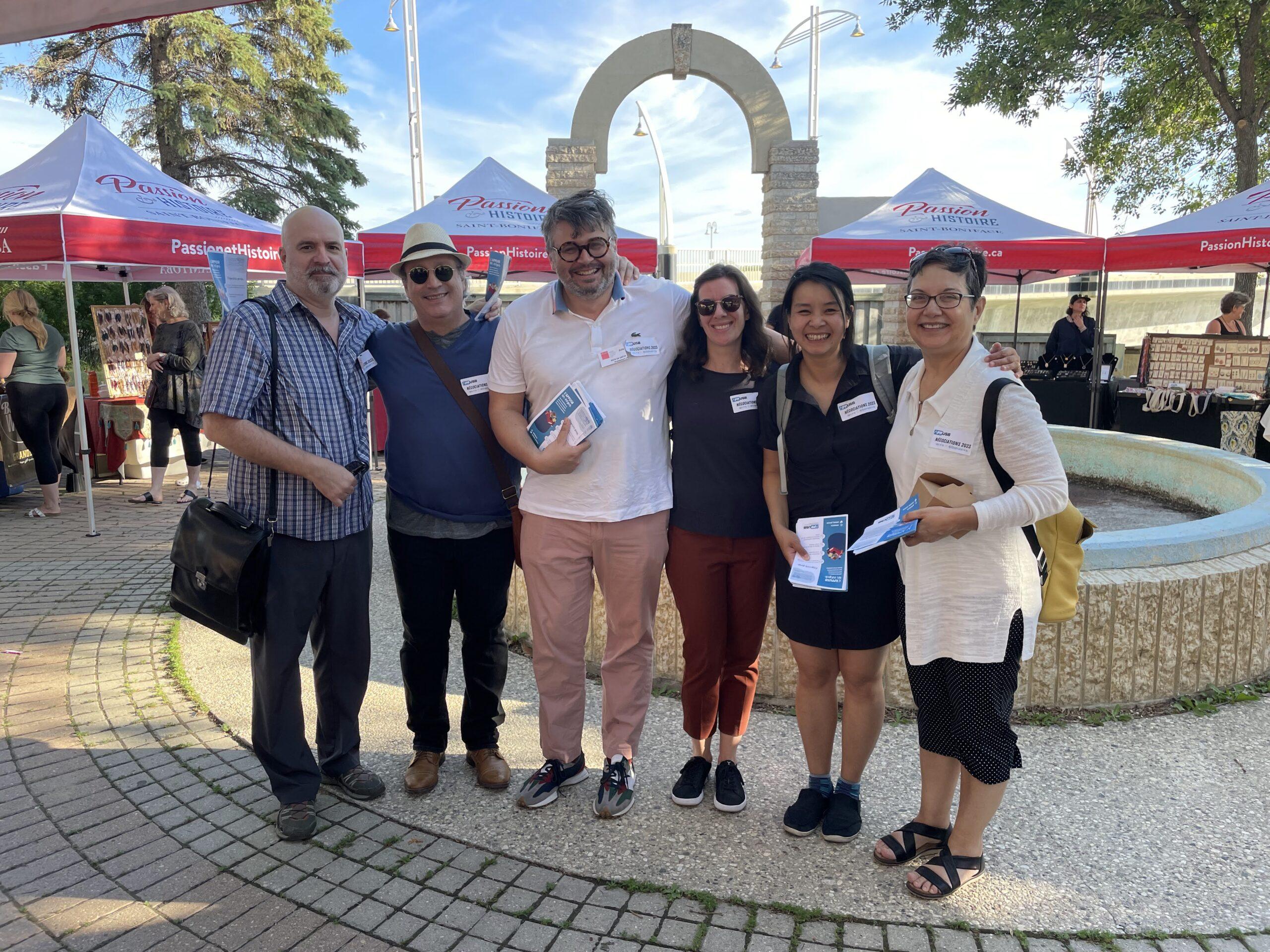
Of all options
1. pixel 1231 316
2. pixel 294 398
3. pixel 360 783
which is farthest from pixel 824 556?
pixel 1231 316

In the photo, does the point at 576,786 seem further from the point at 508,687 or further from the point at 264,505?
the point at 264,505

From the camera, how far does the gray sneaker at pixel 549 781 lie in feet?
10.0

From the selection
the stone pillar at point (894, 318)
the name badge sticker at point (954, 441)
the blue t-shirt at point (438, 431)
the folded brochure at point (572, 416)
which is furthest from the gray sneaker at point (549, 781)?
the stone pillar at point (894, 318)

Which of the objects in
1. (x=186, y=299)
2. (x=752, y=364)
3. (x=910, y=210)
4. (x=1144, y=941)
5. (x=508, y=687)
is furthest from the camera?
(x=186, y=299)

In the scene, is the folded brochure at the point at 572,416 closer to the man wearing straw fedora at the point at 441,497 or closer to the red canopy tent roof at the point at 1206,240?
the man wearing straw fedora at the point at 441,497

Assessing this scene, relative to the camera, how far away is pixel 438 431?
3.05 meters

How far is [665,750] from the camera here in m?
3.48

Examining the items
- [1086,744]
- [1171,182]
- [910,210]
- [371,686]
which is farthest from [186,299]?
[1171,182]

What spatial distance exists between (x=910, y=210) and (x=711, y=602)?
8372 millimetres

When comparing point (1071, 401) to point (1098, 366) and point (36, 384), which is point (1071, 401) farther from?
point (36, 384)

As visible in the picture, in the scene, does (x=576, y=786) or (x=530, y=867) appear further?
(x=576, y=786)

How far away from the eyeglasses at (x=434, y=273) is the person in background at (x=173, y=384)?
592 centimetres

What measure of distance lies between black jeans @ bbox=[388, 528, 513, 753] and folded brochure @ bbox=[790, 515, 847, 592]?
1.15 m

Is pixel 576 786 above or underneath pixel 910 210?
underneath
